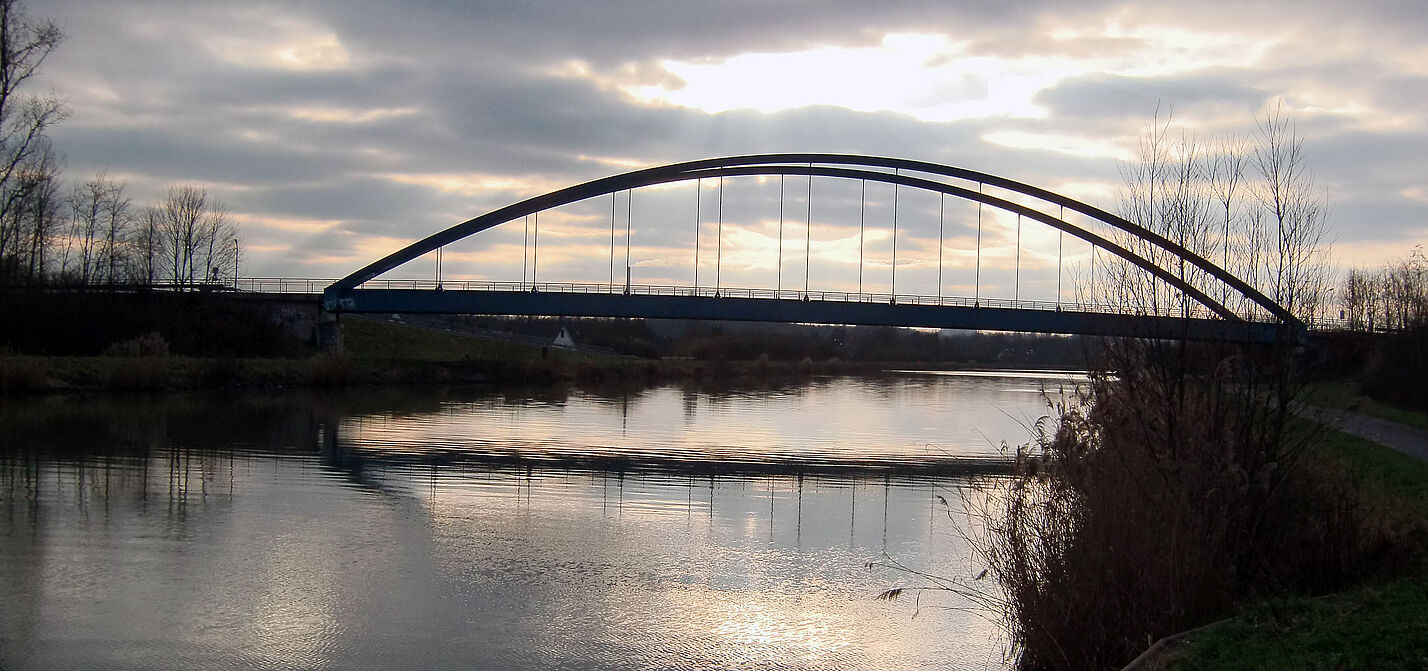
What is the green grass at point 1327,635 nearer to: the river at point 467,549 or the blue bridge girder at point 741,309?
the river at point 467,549

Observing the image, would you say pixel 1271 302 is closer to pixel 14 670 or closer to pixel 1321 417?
pixel 1321 417

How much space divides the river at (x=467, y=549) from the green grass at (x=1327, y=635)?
241 centimetres

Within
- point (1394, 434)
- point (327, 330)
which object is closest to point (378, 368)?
point (327, 330)

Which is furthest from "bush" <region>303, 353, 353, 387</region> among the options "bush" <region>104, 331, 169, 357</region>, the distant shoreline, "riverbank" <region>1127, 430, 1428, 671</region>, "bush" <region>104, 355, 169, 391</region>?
"riverbank" <region>1127, 430, 1428, 671</region>

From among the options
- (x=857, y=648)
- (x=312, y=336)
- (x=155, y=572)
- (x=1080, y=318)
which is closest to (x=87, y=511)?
(x=155, y=572)

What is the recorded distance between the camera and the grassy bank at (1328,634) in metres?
6.73

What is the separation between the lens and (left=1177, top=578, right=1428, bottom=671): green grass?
6.71 m

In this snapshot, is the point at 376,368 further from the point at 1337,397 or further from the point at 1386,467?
the point at 1337,397

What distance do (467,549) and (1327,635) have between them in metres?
9.02

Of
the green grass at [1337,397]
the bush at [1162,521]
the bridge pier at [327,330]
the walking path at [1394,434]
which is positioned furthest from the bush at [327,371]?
the bush at [1162,521]

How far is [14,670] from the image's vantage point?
783 centimetres

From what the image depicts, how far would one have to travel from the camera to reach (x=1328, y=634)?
739 cm

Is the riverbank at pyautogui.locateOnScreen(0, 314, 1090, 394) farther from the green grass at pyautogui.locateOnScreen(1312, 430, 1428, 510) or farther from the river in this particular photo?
the green grass at pyautogui.locateOnScreen(1312, 430, 1428, 510)

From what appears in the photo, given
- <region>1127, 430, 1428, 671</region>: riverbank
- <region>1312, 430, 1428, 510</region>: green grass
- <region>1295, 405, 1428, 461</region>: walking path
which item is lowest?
<region>1127, 430, 1428, 671</region>: riverbank
